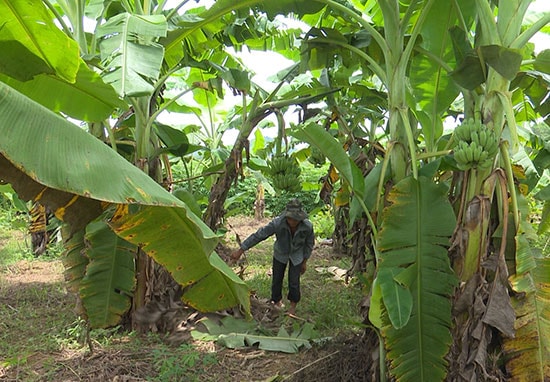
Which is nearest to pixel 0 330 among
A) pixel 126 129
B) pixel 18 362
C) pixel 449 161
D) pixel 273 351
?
pixel 18 362

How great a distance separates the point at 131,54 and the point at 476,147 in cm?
161

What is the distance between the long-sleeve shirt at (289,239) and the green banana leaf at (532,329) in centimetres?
216

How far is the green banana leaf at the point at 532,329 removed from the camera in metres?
2.18

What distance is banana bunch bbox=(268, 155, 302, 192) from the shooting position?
3.09 meters

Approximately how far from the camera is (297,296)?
434 centimetres

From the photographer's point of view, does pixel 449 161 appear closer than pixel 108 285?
Yes

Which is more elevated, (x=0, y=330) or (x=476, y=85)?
(x=476, y=85)

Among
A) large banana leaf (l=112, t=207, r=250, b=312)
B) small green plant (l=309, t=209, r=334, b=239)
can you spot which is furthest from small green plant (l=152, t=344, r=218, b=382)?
small green plant (l=309, t=209, r=334, b=239)

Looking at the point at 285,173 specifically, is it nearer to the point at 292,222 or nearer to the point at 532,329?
the point at 292,222

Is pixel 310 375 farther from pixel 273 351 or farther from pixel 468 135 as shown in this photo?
pixel 468 135

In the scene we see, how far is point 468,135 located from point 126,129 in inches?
115

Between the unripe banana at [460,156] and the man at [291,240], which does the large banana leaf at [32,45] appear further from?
the man at [291,240]

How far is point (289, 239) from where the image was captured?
4.27 meters

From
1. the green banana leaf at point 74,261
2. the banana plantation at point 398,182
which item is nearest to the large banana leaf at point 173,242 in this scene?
the banana plantation at point 398,182
